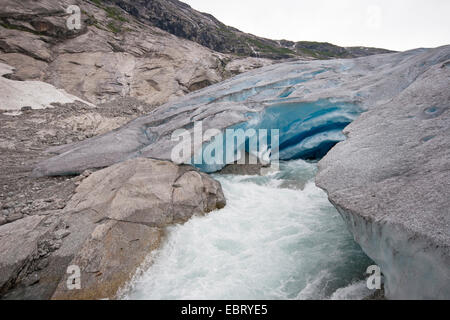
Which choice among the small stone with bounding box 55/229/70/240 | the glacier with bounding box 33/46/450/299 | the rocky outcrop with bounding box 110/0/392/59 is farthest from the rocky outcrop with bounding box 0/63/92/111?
the rocky outcrop with bounding box 110/0/392/59

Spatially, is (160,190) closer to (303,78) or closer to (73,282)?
(73,282)

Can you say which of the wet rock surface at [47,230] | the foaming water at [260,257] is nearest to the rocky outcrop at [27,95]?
the wet rock surface at [47,230]

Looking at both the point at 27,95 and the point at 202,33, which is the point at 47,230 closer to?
the point at 27,95

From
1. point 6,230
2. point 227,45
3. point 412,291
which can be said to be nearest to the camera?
point 412,291

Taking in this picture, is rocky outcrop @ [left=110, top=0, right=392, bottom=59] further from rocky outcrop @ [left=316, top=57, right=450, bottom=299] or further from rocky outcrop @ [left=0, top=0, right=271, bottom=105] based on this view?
rocky outcrop @ [left=316, top=57, right=450, bottom=299]

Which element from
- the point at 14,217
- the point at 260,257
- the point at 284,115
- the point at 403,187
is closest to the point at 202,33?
the point at 284,115
